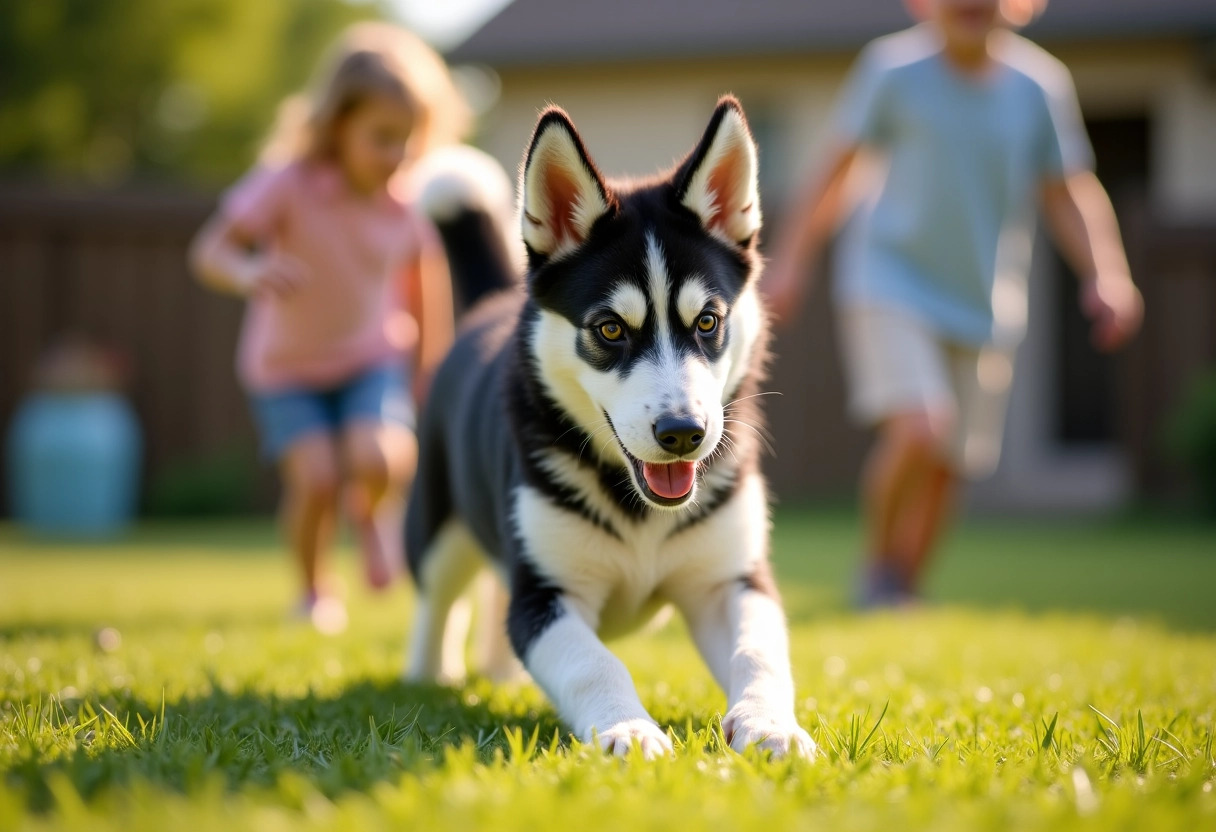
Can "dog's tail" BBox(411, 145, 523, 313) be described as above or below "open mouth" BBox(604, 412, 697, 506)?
above

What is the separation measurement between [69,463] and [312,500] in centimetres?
594

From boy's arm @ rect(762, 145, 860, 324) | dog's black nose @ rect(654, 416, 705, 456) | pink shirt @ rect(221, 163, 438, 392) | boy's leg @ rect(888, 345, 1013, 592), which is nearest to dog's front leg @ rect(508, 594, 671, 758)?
dog's black nose @ rect(654, 416, 705, 456)

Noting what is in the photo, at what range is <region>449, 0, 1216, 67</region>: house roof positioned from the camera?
13156 mm

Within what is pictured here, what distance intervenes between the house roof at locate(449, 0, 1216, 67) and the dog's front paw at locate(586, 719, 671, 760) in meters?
12.7

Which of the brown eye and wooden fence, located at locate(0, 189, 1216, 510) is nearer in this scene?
the brown eye

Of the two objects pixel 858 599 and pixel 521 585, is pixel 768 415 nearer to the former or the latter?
pixel 858 599

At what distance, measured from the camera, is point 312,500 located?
547 cm

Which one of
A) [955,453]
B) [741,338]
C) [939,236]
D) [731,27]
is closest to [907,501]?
[955,453]

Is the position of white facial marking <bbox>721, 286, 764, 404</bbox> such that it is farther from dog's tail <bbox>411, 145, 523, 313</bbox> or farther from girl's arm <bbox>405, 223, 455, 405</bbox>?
girl's arm <bbox>405, 223, 455, 405</bbox>

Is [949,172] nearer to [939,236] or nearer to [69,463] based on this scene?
[939,236]

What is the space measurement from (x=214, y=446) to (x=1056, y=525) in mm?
8137

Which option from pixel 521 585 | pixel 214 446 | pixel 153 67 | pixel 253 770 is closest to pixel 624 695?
pixel 521 585

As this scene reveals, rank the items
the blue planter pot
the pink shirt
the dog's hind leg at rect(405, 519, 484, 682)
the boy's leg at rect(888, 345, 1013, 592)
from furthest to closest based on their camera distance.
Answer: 1. the blue planter pot
2. the boy's leg at rect(888, 345, 1013, 592)
3. the pink shirt
4. the dog's hind leg at rect(405, 519, 484, 682)

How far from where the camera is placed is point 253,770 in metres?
2.13
